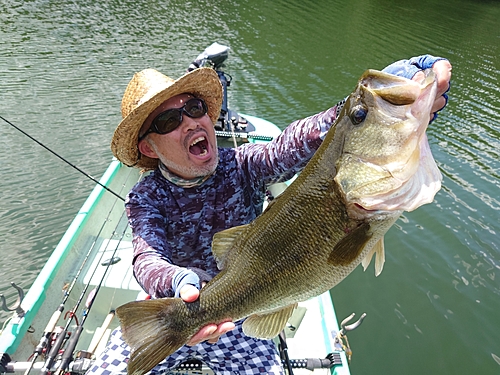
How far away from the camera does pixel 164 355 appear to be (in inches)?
70.6

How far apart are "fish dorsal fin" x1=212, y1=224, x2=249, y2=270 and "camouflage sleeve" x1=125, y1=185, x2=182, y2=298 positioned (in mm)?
212

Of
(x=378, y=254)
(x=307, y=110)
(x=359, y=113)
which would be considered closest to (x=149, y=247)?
(x=378, y=254)

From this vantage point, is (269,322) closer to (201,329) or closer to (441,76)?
(201,329)

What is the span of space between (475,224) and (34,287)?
7374 mm

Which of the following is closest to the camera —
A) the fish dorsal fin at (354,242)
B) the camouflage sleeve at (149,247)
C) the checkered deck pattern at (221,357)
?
the fish dorsal fin at (354,242)

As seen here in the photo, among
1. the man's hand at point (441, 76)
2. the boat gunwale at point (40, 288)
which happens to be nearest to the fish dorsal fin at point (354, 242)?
the man's hand at point (441, 76)

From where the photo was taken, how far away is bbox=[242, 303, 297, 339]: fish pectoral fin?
2041 mm

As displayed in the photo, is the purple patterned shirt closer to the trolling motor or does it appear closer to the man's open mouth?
the man's open mouth

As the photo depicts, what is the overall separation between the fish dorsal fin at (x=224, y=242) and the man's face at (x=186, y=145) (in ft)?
1.82

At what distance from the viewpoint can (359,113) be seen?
163cm

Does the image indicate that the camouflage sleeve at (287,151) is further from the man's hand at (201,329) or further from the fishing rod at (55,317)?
the fishing rod at (55,317)

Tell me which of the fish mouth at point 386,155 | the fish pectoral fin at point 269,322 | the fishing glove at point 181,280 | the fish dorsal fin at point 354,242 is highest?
the fish mouth at point 386,155

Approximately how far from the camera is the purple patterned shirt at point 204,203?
2227 mm

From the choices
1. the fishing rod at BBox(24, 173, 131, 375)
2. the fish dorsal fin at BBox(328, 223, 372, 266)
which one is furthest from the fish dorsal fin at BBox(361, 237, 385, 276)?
the fishing rod at BBox(24, 173, 131, 375)
